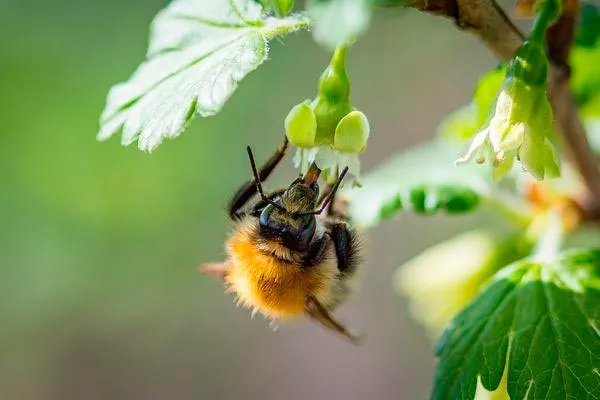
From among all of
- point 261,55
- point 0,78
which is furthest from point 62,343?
point 261,55

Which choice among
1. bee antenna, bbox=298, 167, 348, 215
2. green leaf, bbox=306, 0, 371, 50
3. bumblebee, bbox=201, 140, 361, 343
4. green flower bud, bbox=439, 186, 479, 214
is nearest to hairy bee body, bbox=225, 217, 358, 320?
bumblebee, bbox=201, 140, 361, 343

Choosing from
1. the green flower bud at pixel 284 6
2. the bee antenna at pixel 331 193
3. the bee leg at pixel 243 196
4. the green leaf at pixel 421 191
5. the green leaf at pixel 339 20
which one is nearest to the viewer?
the green leaf at pixel 339 20

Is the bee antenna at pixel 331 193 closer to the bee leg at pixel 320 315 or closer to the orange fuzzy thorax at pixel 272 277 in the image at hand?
the orange fuzzy thorax at pixel 272 277

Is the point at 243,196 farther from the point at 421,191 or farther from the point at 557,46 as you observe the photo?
the point at 557,46

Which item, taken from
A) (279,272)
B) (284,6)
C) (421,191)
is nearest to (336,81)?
(284,6)

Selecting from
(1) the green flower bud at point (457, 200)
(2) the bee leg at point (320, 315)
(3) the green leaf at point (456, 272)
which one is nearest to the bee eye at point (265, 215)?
(2) the bee leg at point (320, 315)

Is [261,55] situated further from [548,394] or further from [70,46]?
[70,46]

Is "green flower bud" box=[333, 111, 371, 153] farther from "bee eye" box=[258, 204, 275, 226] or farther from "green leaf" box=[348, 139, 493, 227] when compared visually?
"green leaf" box=[348, 139, 493, 227]
